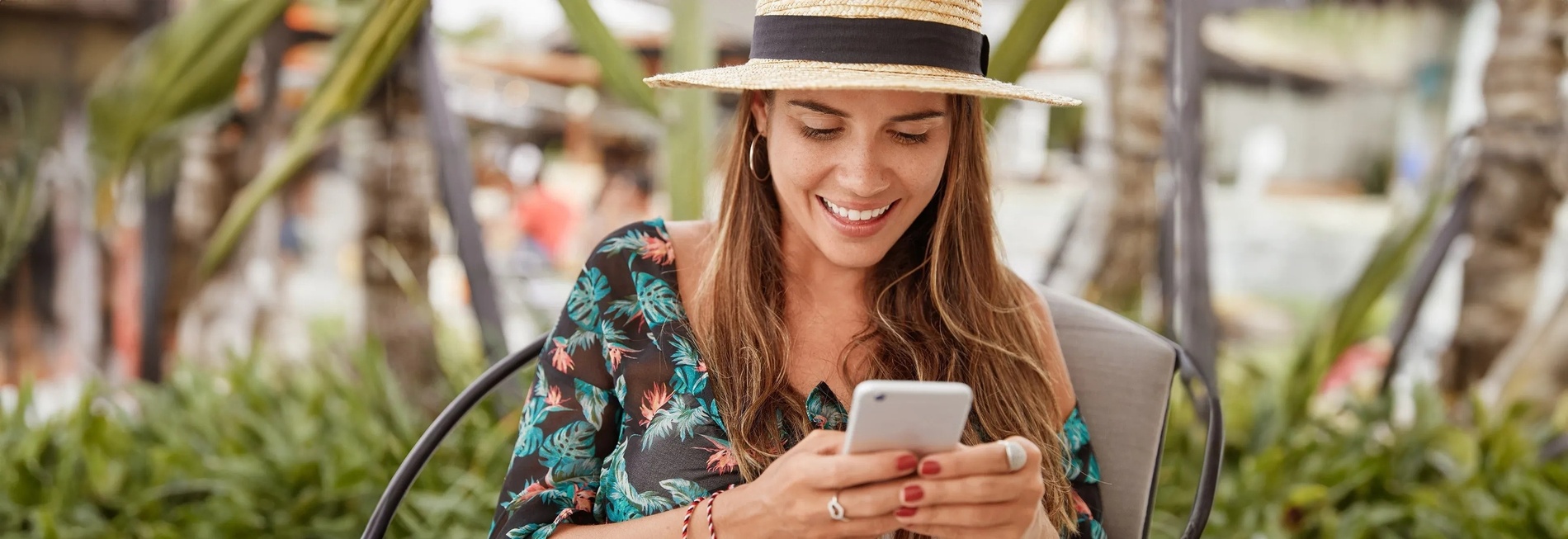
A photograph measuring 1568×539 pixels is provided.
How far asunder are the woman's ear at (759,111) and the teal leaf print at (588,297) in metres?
0.27

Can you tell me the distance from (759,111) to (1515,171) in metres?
2.60

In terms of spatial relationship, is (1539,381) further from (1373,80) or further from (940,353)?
(1373,80)

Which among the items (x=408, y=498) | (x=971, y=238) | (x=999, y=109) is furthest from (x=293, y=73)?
(x=971, y=238)

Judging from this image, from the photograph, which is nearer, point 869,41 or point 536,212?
point 869,41

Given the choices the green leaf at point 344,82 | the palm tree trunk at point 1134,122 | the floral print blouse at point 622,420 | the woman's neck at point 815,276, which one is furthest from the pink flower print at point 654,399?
the palm tree trunk at point 1134,122

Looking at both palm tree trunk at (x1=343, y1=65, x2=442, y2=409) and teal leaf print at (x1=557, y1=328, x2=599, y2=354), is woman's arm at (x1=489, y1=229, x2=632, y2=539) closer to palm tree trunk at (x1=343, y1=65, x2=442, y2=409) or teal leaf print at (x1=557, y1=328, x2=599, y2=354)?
teal leaf print at (x1=557, y1=328, x2=599, y2=354)

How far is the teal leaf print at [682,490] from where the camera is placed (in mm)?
1308

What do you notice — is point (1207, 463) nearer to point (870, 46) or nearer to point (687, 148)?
point (870, 46)

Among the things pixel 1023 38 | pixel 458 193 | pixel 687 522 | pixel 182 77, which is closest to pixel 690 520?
pixel 687 522

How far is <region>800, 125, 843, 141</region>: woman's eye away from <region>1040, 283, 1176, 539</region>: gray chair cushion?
51 cm

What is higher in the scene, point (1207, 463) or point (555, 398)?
point (555, 398)

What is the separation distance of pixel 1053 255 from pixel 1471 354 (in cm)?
124

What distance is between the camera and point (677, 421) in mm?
1343

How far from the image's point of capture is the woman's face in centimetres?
125
